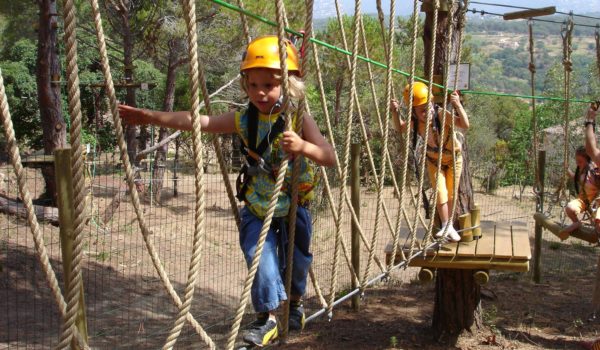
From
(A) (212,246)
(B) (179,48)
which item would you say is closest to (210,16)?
(B) (179,48)

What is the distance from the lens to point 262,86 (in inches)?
64.7

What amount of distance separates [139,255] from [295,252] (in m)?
5.32

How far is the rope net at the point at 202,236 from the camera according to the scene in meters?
1.15

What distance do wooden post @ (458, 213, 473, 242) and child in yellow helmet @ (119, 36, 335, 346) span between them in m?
1.78

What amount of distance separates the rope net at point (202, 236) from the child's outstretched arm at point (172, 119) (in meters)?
0.05

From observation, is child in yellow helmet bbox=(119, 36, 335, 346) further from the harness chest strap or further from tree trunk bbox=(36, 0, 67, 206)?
tree trunk bbox=(36, 0, 67, 206)

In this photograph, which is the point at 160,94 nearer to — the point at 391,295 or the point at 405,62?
the point at 405,62

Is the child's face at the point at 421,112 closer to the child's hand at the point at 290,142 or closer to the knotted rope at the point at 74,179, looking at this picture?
the child's hand at the point at 290,142

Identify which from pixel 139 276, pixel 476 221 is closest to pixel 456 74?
pixel 476 221

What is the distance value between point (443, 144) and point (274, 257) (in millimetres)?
1791

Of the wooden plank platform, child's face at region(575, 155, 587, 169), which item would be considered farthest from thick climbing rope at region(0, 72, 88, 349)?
child's face at region(575, 155, 587, 169)

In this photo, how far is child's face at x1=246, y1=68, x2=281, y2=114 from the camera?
1.63 m

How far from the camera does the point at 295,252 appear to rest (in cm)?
191

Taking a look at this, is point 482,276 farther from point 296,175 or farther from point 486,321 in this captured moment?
point 296,175
